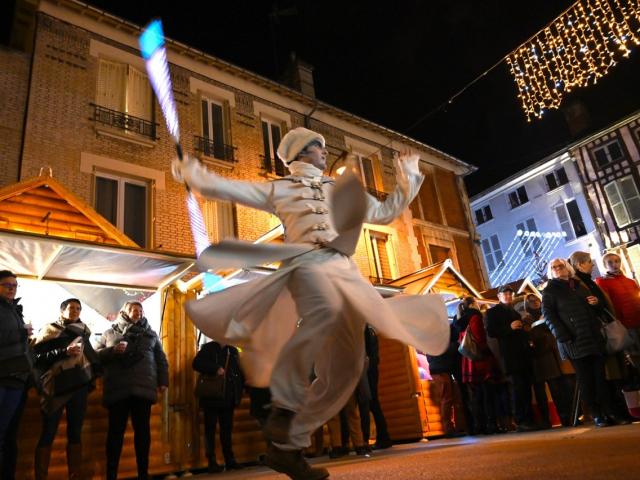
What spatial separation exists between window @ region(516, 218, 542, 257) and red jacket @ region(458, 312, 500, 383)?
944 inches

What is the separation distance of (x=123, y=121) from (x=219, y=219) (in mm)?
3115

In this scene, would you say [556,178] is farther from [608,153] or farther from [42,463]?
[42,463]

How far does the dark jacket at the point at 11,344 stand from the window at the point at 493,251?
101ft

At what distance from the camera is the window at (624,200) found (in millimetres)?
25109

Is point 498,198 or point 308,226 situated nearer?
point 308,226

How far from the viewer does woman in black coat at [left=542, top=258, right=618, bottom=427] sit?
5.45 m

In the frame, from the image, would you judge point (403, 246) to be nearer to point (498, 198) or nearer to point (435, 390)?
point (435, 390)

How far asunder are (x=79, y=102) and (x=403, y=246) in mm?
10112

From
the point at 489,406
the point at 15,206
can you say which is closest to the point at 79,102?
the point at 15,206

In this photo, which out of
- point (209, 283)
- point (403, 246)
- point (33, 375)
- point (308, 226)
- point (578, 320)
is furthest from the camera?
point (403, 246)

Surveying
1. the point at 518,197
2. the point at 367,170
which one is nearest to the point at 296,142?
the point at 367,170

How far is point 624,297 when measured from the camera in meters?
6.12

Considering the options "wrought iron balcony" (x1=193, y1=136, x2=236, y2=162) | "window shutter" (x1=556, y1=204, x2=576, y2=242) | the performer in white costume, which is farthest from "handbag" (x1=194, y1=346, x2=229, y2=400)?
"window shutter" (x1=556, y1=204, x2=576, y2=242)

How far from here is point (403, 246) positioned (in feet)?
53.6
